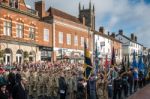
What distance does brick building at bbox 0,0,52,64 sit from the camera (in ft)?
102

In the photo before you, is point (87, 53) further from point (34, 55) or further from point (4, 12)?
point (34, 55)

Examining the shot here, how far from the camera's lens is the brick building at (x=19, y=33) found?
31.0m

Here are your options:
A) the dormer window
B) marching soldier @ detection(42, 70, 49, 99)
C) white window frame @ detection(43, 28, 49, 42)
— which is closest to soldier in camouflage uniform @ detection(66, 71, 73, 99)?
marching soldier @ detection(42, 70, 49, 99)

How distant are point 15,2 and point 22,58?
595cm

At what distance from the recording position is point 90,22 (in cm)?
6212

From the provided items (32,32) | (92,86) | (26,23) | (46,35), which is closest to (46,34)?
A: (46,35)

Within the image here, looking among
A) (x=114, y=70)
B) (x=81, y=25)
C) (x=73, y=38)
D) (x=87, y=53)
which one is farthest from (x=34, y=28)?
(x=87, y=53)

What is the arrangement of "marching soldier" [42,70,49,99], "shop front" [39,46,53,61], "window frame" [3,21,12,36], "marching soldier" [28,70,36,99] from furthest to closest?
"shop front" [39,46,53,61] → "window frame" [3,21,12,36] → "marching soldier" [42,70,49,99] → "marching soldier" [28,70,36,99]

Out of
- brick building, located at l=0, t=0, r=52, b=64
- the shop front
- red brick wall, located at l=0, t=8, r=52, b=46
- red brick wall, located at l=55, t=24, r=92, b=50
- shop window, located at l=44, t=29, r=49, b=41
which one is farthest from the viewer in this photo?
red brick wall, located at l=55, t=24, r=92, b=50

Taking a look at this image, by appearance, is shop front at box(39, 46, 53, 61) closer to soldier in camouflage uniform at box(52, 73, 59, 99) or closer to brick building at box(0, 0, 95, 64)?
brick building at box(0, 0, 95, 64)

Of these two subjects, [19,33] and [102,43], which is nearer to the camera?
[19,33]

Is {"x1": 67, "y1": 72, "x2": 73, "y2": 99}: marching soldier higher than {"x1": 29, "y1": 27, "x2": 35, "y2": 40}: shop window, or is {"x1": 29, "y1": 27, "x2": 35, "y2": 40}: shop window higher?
{"x1": 29, "y1": 27, "x2": 35, "y2": 40}: shop window

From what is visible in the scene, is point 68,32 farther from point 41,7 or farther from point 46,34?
point 41,7

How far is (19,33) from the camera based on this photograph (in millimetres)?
Result: 33812
